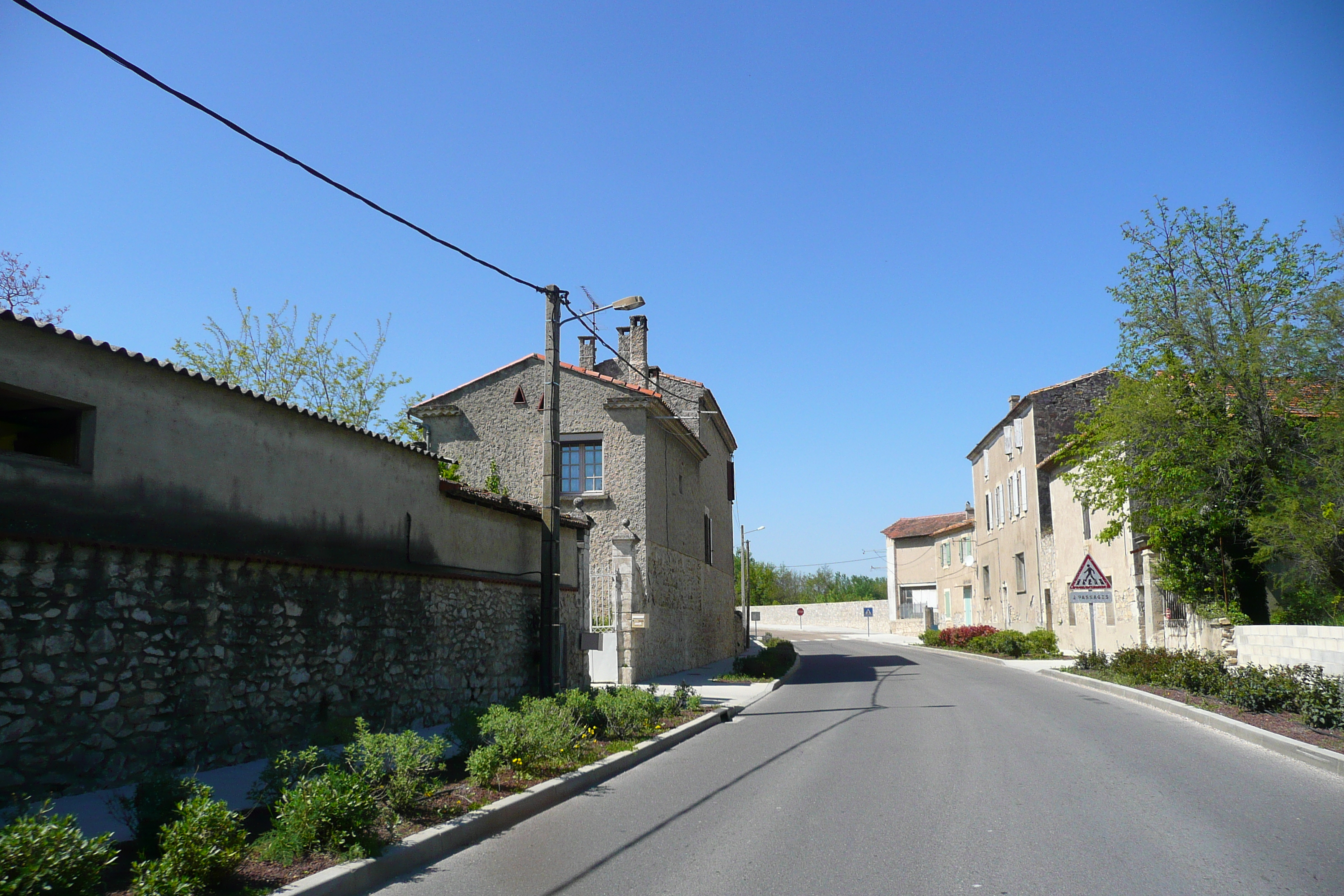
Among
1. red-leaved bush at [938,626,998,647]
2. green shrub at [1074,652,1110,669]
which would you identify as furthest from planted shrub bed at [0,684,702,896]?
red-leaved bush at [938,626,998,647]

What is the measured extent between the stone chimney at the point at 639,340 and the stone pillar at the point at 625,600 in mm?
10513

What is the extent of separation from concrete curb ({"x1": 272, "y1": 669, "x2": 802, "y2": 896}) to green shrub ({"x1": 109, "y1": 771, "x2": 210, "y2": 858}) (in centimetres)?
88

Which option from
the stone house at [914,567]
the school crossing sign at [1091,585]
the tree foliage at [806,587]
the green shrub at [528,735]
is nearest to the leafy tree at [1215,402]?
the school crossing sign at [1091,585]

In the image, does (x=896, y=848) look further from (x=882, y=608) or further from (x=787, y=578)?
(x=787, y=578)

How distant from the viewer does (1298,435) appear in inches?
753

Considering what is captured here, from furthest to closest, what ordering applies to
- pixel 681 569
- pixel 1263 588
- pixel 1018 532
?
pixel 1018 532, pixel 681 569, pixel 1263 588

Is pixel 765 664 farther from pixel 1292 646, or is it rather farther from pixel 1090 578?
pixel 1292 646

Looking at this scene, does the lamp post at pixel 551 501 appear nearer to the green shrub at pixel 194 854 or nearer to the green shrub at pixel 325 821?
the green shrub at pixel 325 821

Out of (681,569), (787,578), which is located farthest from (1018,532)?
(787,578)

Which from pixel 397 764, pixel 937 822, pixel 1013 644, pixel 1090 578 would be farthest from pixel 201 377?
pixel 1013 644

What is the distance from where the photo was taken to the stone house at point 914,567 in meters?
59.2

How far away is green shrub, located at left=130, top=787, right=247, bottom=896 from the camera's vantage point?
4602mm

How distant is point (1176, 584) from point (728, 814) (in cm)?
1797

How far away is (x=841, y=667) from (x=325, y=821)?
24.2 metres
